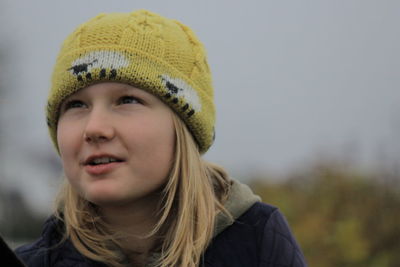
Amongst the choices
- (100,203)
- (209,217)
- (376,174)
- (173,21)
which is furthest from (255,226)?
(376,174)

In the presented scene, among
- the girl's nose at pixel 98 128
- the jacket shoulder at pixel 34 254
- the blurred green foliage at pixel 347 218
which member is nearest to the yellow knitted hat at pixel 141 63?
the girl's nose at pixel 98 128

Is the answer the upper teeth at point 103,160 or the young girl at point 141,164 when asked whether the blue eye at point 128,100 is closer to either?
the young girl at point 141,164

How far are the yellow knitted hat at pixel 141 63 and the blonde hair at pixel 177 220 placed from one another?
0.30ft

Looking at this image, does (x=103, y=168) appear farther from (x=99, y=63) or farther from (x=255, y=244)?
(x=255, y=244)

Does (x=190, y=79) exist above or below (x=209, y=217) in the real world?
above

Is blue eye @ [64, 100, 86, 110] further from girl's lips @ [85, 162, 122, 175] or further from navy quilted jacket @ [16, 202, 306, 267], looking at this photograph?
navy quilted jacket @ [16, 202, 306, 267]

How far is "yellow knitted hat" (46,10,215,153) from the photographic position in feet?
7.76

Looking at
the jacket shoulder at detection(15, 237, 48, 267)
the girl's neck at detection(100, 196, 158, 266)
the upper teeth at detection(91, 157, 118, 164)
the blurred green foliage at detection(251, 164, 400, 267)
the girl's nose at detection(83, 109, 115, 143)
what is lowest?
the blurred green foliage at detection(251, 164, 400, 267)

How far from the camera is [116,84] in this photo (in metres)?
2.35

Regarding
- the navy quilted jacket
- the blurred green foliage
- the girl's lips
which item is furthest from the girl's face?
the blurred green foliage

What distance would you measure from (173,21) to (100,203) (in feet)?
2.52

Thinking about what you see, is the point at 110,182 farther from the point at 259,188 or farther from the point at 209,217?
the point at 259,188

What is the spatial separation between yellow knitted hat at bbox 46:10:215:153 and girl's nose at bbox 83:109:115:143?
0.44 feet

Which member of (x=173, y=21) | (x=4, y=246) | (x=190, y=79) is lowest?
(x=4, y=246)
